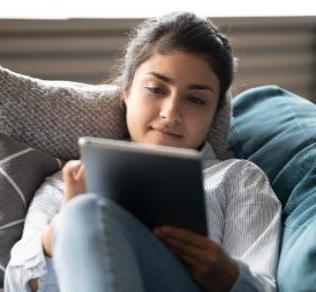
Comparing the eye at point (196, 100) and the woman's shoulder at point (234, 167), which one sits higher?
the eye at point (196, 100)

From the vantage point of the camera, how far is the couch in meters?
1.26

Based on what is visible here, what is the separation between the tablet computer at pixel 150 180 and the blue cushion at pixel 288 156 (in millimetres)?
213

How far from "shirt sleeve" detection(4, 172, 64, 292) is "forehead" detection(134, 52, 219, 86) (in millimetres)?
307

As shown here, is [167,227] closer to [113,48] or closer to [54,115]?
[54,115]

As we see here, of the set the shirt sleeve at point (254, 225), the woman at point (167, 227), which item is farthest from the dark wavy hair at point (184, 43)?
the shirt sleeve at point (254, 225)

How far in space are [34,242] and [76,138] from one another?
35 centimetres

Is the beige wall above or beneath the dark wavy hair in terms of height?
beneath

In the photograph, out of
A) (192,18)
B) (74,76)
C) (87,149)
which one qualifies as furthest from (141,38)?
(74,76)

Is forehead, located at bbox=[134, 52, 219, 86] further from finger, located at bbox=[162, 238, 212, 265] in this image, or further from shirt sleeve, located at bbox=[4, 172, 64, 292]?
finger, located at bbox=[162, 238, 212, 265]

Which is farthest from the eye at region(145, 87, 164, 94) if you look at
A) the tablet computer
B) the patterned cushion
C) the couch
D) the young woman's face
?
the tablet computer

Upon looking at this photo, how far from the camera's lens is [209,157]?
1.38 meters

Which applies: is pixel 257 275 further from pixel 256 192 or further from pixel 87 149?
pixel 87 149

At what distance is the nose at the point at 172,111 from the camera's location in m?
1.25

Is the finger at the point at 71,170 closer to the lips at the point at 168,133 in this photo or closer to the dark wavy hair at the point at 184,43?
the lips at the point at 168,133
